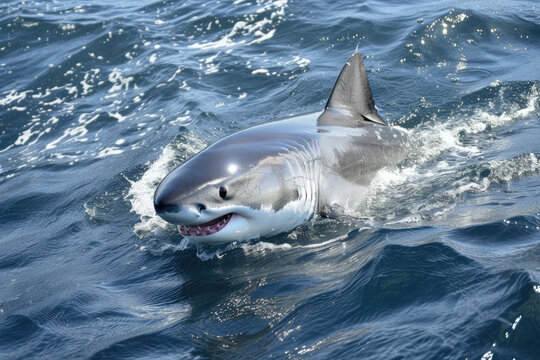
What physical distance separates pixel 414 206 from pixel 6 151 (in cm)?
675

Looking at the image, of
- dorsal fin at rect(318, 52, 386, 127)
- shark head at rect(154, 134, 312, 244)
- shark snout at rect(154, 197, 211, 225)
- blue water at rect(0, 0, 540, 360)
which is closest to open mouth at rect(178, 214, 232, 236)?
shark head at rect(154, 134, 312, 244)

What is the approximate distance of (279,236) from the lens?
6.14 metres

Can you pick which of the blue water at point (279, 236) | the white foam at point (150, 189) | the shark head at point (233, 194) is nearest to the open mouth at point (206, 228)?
the shark head at point (233, 194)

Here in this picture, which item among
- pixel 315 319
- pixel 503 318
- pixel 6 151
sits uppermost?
pixel 503 318

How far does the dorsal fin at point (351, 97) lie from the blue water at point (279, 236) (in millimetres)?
717

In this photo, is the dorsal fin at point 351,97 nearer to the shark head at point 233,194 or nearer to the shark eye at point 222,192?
the shark head at point 233,194

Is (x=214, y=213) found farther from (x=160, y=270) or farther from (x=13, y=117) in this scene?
(x=13, y=117)

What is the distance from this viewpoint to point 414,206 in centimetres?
635

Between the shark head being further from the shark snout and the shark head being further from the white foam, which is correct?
the white foam

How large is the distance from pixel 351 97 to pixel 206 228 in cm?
268

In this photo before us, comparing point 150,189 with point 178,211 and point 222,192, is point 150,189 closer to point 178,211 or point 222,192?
point 222,192

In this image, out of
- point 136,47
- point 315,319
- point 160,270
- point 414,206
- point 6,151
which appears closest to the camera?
point 315,319

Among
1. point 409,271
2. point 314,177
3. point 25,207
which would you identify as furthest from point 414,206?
point 25,207

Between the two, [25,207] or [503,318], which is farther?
[25,207]
